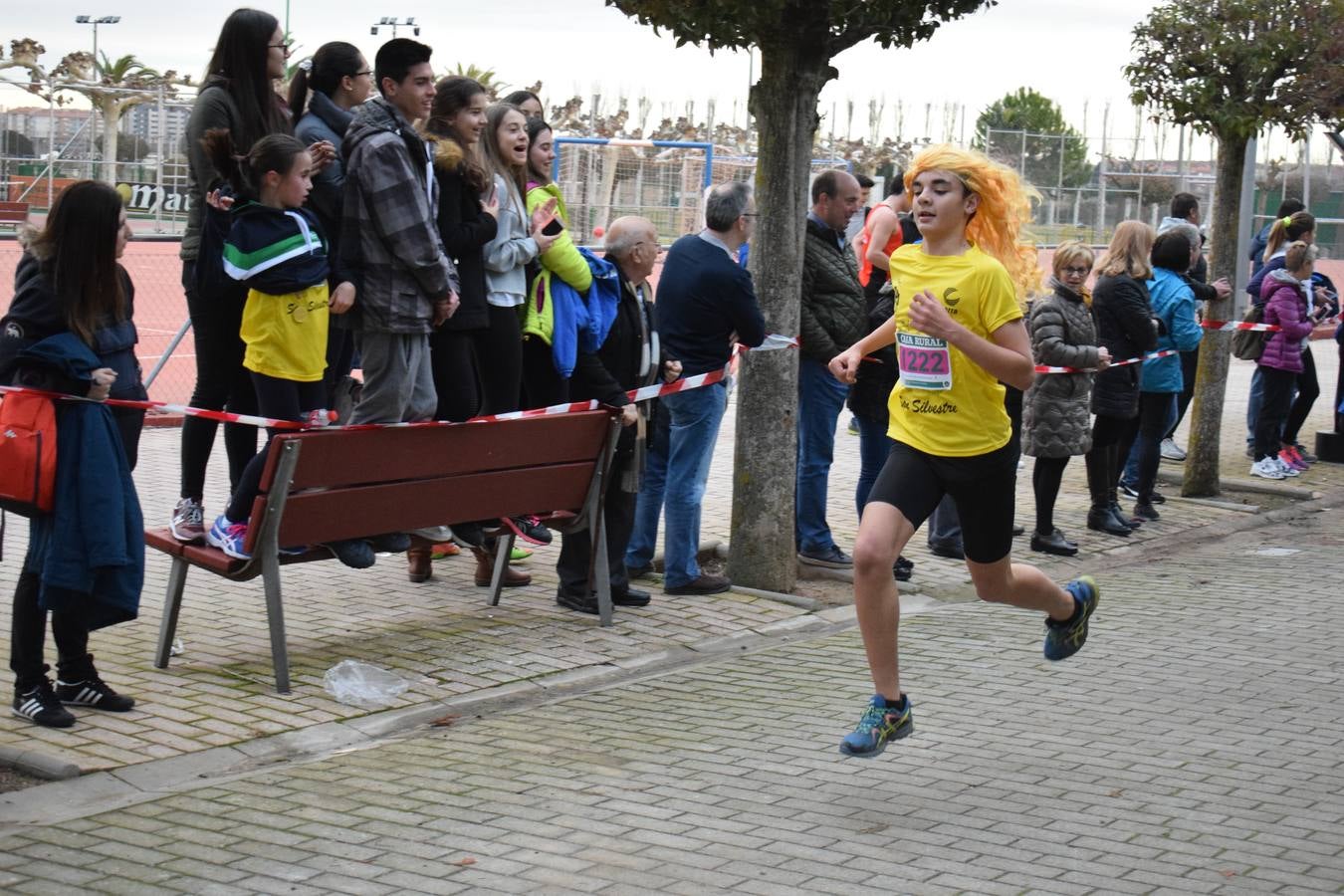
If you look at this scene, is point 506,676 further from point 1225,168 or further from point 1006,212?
point 1225,168

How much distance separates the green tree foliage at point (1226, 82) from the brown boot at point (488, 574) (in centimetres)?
571

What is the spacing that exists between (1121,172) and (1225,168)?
24890mm

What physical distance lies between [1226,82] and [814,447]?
492 cm

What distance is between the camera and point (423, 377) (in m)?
7.16

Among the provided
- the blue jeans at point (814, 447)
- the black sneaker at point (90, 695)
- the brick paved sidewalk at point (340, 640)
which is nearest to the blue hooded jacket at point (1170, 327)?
the brick paved sidewalk at point (340, 640)

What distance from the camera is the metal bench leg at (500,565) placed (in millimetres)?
8070

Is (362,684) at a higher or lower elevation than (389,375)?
lower

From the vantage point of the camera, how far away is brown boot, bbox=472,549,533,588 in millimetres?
8500

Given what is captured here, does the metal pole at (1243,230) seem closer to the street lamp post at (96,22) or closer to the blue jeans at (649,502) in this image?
the blue jeans at (649,502)

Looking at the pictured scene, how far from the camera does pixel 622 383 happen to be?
8.12m

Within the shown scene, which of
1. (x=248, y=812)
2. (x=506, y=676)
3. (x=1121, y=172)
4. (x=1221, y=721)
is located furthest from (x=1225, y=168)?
(x=1121, y=172)

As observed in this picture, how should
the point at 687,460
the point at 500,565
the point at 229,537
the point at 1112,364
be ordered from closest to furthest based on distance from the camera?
the point at 229,537 → the point at 500,565 → the point at 687,460 → the point at 1112,364

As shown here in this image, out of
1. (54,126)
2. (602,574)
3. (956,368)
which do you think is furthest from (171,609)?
(54,126)

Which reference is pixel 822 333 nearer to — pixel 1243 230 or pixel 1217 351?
pixel 1217 351
